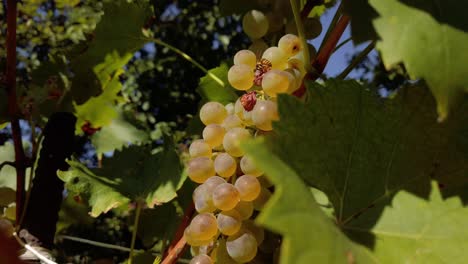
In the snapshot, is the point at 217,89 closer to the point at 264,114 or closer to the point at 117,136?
the point at 264,114

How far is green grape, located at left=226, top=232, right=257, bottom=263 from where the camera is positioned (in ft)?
1.67

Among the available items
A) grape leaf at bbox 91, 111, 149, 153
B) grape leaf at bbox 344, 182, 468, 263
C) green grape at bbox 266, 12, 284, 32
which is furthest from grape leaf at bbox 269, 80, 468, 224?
grape leaf at bbox 91, 111, 149, 153

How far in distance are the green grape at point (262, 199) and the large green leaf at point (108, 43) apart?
1.47 feet

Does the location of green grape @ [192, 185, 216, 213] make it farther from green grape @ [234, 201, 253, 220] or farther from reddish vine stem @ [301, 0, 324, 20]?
reddish vine stem @ [301, 0, 324, 20]

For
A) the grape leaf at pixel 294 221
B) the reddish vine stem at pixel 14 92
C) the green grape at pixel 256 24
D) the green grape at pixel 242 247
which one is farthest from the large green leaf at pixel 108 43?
the grape leaf at pixel 294 221

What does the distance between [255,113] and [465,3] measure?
8.1 inches

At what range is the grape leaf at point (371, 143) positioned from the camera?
0.45m

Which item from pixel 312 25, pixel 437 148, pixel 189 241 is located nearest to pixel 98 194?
pixel 189 241

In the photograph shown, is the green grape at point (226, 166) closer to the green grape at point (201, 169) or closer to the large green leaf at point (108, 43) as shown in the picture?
the green grape at point (201, 169)

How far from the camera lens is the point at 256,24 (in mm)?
666

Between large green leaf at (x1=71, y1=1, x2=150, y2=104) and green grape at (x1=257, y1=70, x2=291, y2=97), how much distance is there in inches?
15.4

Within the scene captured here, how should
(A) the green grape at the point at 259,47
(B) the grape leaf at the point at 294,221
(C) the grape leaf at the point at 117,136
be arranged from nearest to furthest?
(B) the grape leaf at the point at 294,221
(A) the green grape at the point at 259,47
(C) the grape leaf at the point at 117,136

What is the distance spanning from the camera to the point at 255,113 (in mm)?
522

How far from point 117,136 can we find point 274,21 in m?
0.70
